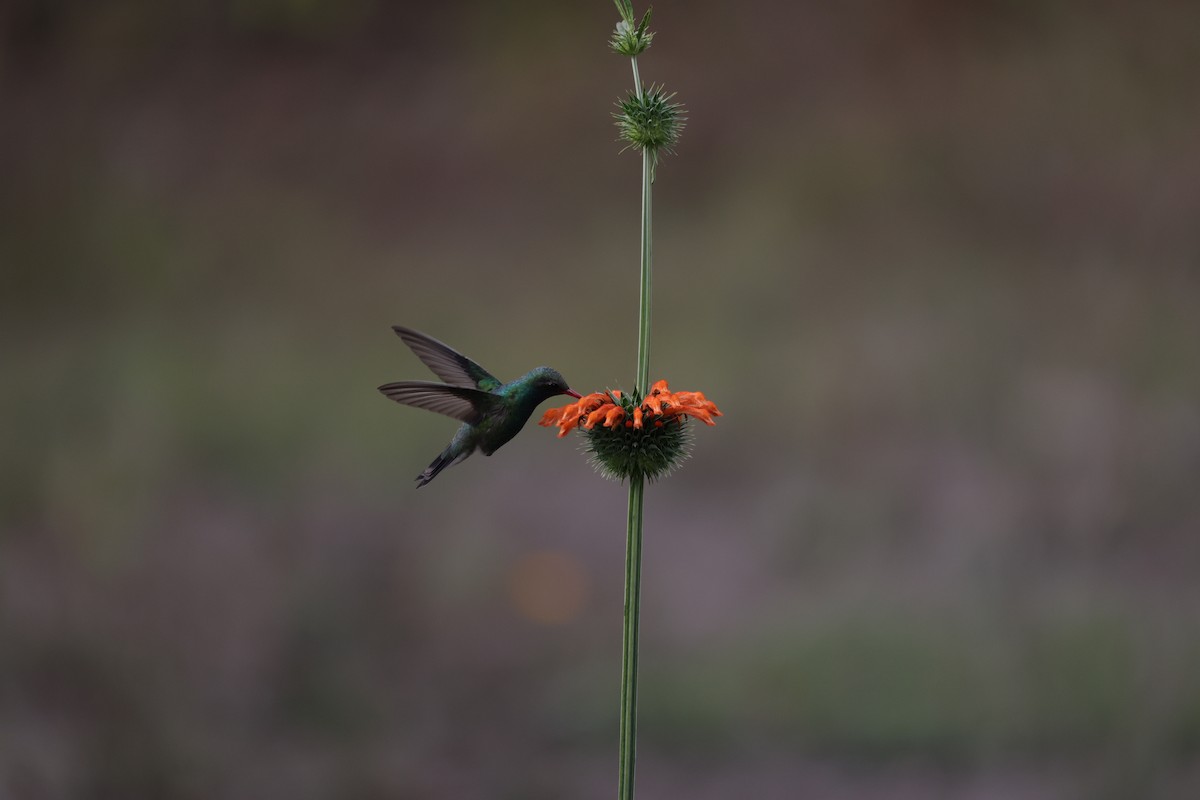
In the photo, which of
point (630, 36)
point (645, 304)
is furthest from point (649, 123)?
point (645, 304)

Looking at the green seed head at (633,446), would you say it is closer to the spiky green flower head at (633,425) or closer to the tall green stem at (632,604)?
the spiky green flower head at (633,425)

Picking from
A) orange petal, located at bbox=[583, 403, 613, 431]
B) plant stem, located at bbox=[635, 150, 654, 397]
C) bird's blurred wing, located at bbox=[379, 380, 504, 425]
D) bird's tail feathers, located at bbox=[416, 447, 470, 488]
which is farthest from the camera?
bird's tail feathers, located at bbox=[416, 447, 470, 488]

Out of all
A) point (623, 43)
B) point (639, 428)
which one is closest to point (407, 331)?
point (639, 428)

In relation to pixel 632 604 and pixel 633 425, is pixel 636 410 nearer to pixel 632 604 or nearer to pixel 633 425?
pixel 633 425

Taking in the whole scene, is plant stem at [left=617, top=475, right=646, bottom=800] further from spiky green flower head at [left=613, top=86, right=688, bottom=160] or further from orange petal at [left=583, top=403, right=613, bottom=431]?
spiky green flower head at [left=613, top=86, right=688, bottom=160]

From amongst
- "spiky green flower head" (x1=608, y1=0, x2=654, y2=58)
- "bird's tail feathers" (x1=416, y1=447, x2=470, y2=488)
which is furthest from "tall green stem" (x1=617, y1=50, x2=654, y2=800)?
"bird's tail feathers" (x1=416, y1=447, x2=470, y2=488)

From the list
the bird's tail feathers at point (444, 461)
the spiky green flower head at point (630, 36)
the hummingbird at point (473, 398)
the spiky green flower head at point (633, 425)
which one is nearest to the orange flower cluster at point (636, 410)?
the spiky green flower head at point (633, 425)
